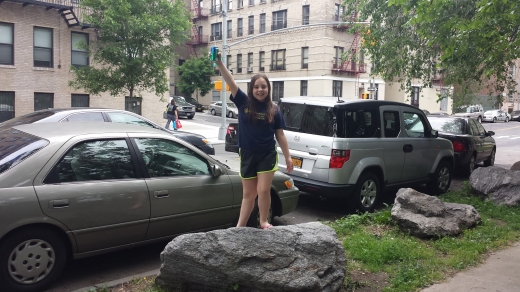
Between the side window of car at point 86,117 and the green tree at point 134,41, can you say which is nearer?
the side window of car at point 86,117

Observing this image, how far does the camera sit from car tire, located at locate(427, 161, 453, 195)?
9.25m

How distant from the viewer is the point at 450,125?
41.0ft

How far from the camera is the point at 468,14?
1195cm

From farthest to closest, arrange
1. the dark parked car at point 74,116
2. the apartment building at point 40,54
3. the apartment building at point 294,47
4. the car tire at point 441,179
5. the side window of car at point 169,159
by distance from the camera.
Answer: the apartment building at point 294,47, the apartment building at point 40,54, the car tire at point 441,179, the dark parked car at point 74,116, the side window of car at point 169,159

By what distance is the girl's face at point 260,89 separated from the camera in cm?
439

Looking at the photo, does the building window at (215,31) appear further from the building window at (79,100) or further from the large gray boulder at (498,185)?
the large gray boulder at (498,185)

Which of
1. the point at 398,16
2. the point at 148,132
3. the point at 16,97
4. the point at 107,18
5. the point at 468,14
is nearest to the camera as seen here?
the point at 148,132

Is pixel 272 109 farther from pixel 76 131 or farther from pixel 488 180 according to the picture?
pixel 488 180

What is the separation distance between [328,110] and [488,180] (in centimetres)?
338

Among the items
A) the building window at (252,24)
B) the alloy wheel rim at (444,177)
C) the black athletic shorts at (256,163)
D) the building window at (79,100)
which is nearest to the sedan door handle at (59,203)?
the black athletic shorts at (256,163)

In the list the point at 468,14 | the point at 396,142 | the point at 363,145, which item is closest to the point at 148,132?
the point at 363,145

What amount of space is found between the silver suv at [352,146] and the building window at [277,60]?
35636 millimetres

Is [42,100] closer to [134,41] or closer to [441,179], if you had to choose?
[134,41]

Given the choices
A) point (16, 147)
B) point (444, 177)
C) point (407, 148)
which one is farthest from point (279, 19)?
point (16, 147)
